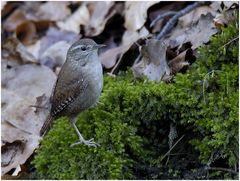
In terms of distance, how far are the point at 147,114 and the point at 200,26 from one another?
118cm

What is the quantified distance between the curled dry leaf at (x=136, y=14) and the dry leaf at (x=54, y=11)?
151cm

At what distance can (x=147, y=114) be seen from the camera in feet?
14.6

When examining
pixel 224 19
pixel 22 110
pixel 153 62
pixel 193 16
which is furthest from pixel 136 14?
pixel 224 19

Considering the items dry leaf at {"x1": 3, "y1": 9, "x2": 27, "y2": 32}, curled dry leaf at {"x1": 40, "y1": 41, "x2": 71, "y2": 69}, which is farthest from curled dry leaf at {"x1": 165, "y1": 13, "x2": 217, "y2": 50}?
dry leaf at {"x1": 3, "y1": 9, "x2": 27, "y2": 32}

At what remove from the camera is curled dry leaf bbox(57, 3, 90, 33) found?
292 inches

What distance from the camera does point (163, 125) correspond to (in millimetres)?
4500

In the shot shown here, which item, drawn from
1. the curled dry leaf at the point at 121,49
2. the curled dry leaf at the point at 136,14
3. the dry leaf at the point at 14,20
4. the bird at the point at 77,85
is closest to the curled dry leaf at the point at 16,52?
the dry leaf at the point at 14,20

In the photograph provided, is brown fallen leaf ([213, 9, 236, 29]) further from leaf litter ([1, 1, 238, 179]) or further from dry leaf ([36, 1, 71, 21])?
dry leaf ([36, 1, 71, 21])

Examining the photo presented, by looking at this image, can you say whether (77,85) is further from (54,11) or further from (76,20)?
(54,11)

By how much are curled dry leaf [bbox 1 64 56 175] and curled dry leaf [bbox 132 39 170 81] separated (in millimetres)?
1382

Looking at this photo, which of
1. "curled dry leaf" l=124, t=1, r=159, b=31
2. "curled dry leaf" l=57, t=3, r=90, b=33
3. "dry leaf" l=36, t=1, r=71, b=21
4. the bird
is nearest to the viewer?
the bird

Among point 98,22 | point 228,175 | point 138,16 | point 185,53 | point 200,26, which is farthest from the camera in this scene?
point 98,22

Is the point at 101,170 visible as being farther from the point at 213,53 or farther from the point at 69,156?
the point at 213,53

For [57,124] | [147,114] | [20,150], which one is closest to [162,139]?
[147,114]
